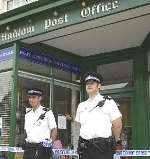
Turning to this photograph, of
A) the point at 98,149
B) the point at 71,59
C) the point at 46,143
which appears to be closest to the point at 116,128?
the point at 98,149

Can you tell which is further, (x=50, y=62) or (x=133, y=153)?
(x=50, y=62)

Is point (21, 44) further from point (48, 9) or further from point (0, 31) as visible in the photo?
point (48, 9)

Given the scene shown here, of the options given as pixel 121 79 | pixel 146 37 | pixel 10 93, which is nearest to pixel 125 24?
pixel 146 37

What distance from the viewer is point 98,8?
6895 millimetres

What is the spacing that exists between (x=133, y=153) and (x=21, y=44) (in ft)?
10.8

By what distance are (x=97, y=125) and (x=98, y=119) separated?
0.27 feet

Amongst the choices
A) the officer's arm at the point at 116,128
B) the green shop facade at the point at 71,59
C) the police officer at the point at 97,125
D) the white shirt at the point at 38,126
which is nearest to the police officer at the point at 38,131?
the white shirt at the point at 38,126

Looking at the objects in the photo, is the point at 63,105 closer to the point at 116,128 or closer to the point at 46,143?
the point at 46,143

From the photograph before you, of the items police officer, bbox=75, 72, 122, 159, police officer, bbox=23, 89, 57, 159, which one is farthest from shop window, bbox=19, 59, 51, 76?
police officer, bbox=75, 72, 122, 159

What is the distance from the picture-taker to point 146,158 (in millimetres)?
8484

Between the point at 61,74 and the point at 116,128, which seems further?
the point at 61,74

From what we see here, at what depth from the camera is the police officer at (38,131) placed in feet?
22.4

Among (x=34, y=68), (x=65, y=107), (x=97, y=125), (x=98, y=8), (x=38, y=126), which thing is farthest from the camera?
(x=65, y=107)

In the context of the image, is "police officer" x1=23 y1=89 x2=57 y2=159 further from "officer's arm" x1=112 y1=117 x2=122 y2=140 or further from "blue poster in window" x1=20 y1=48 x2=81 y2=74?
"officer's arm" x1=112 y1=117 x2=122 y2=140
